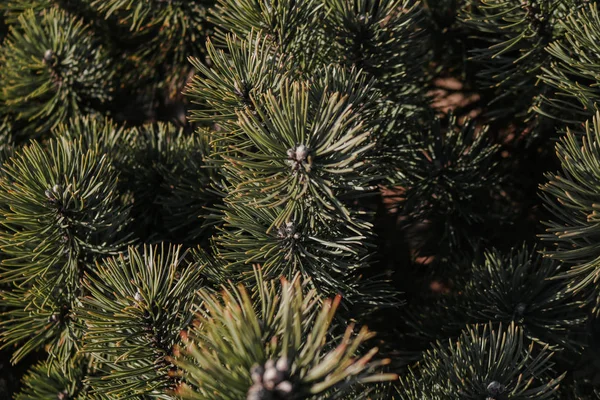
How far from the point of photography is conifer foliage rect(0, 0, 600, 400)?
45 cm

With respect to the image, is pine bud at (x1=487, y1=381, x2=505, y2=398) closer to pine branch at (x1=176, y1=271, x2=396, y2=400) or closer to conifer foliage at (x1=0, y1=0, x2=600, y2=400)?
conifer foliage at (x1=0, y1=0, x2=600, y2=400)

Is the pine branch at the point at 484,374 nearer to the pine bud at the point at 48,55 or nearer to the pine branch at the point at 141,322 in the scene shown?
the pine branch at the point at 141,322

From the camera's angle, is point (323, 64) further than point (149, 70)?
No

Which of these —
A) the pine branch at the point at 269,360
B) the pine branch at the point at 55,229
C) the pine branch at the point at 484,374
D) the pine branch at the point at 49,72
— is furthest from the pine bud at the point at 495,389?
the pine branch at the point at 49,72

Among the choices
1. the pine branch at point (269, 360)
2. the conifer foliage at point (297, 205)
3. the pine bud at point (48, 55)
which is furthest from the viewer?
the pine bud at point (48, 55)

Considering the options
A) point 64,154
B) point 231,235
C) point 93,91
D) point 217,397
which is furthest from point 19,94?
point 217,397

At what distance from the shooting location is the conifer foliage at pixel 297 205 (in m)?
0.45

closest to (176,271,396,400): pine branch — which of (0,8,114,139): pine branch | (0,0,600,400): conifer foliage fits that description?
(0,0,600,400): conifer foliage

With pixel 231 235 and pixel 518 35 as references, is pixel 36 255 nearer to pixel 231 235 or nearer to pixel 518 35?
pixel 231 235

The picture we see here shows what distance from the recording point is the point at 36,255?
0.53m

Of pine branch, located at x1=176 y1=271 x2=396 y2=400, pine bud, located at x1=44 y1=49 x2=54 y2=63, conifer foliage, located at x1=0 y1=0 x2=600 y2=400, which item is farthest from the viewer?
pine bud, located at x1=44 y1=49 x2=54 y2=63

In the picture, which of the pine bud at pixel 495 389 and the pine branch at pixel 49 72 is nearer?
the pine bud at pixel 495 389

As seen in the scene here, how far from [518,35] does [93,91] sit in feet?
1.70

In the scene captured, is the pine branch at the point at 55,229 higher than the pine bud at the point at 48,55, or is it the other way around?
the pine bud at the point at 48,55
